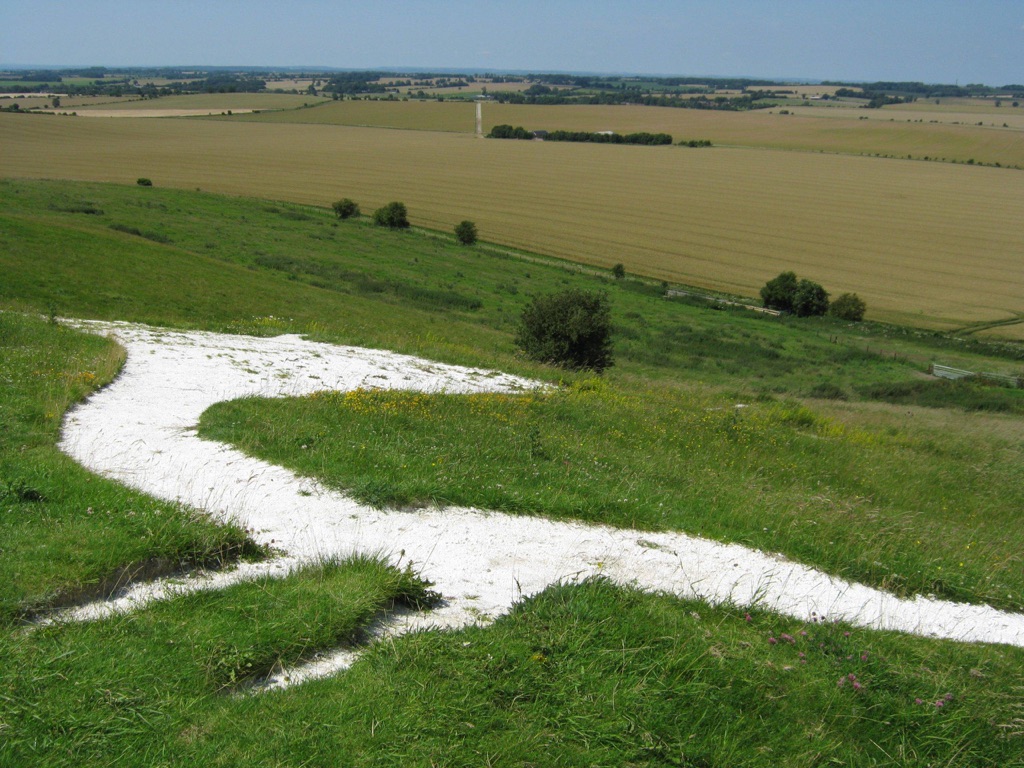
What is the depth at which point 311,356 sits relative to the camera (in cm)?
2125

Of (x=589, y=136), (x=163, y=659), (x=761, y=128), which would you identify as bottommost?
(x=163, y=659)

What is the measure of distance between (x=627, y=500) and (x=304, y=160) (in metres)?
120

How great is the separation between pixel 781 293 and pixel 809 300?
228cm

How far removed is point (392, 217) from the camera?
76438 mm

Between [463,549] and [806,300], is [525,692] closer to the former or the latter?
[463,549]

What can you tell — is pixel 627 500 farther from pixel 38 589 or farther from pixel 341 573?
pixel 38 589

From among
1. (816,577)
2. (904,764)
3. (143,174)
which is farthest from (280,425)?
(143,174)

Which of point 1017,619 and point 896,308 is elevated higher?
point 1017,619

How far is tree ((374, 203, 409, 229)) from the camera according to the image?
3007 inches

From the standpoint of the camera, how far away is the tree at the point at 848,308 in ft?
195

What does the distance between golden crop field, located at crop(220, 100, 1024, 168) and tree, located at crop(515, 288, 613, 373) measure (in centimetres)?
14208

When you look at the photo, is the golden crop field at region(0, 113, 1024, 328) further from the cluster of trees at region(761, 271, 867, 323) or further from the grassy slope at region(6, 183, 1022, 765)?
the grassy slope at region(6, 183, 1022, 765)

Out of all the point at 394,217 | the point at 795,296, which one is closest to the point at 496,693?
the point at 795,296

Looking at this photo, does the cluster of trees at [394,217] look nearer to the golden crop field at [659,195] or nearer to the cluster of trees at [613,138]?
the golden crop field at [659,195]
